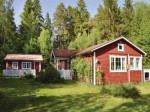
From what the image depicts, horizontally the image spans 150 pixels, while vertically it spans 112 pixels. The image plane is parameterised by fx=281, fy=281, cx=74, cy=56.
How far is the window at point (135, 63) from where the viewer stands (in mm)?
30659

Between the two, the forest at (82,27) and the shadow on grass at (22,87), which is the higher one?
the forest at (82,27)

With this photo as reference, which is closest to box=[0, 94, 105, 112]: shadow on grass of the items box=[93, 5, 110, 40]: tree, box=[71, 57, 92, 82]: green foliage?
box=[71, 57, 92, 82]: green foliage

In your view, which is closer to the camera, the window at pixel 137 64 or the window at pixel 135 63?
the window at pixel 135 63

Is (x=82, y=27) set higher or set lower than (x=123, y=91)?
higher

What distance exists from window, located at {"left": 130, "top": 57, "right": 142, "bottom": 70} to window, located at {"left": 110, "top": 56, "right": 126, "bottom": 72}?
115 centimetres

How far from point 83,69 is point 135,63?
5.85 meters

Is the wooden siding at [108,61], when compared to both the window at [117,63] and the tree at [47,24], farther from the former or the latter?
the tree at [47,24]

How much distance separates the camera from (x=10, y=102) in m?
15.7

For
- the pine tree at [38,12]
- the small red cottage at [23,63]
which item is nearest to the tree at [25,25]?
the pine tree at [38,12]

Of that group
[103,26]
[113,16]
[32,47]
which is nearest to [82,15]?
[103,26]

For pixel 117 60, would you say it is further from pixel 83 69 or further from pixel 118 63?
pixel 83 69

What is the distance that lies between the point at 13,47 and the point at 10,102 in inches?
1662

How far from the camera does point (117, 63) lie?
1169 inches

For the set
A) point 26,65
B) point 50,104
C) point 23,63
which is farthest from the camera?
point 26,65
